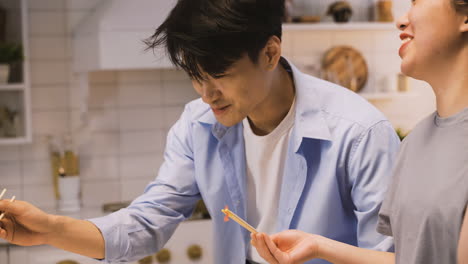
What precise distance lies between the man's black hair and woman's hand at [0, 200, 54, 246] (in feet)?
1.44

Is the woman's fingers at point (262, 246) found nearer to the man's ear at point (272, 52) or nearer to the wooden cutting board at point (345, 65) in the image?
the man's ear at point (272, 52)

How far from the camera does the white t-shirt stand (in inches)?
58.9

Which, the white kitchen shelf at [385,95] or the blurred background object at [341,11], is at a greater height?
the blurred background object at [341,11]

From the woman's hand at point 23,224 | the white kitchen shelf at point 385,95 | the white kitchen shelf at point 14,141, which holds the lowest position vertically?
Result: the white kitchen shelf at point 14,141

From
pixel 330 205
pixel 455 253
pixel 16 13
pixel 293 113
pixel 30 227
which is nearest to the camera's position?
pixel 455 253

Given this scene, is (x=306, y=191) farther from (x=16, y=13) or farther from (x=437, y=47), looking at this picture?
(x=16, y=13)

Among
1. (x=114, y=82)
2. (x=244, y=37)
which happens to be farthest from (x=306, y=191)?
(x=114, y=82)

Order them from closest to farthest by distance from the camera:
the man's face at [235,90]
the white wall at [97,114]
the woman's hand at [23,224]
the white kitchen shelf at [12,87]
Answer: the woman's hand at [23,224] < the man's face at [235,90] < the white kitchen shelf at [12,87] < the white wall at [97,114]

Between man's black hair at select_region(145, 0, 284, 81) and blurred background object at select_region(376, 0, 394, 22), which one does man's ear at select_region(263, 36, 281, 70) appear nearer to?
man's black hair at select_region(145, 0, 284, 81)

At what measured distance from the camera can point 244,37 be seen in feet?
4.31

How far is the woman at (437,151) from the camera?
2.65 ft

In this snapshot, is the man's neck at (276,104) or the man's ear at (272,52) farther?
the man's neck at (276,104)

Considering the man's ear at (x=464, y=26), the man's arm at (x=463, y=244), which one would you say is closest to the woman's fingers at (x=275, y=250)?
the man's arm at (x=463, y=244)

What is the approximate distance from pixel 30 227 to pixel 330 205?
654 mm
